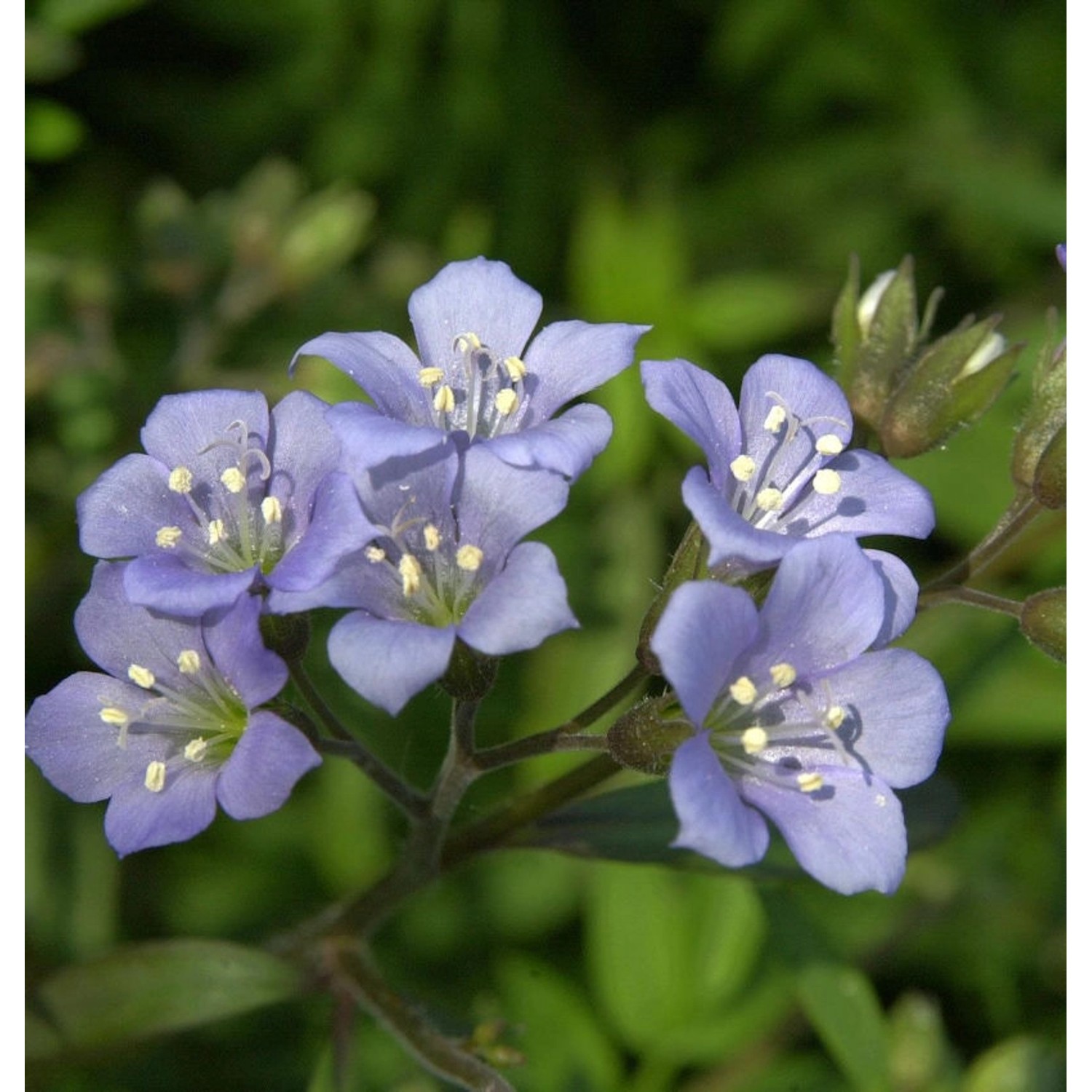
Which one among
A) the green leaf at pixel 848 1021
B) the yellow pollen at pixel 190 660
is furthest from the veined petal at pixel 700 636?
the green leaf at pixel 848 1021

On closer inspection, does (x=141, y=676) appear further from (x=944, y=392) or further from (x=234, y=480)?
(x=944, y=392)

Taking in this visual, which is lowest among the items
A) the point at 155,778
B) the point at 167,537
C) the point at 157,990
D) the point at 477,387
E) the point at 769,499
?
the point at 157,990

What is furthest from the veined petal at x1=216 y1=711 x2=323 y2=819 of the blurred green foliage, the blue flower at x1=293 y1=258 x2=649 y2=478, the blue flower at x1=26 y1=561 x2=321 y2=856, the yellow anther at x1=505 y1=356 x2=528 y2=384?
the blurred green foliage

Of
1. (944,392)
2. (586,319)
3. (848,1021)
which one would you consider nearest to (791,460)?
(944,392)

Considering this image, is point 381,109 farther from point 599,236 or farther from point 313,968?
point 313,968

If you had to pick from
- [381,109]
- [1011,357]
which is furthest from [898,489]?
[381,109]

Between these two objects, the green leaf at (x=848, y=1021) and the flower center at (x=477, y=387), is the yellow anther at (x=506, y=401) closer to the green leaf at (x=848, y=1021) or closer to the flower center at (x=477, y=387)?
the flower center at (x=477, y=387)
